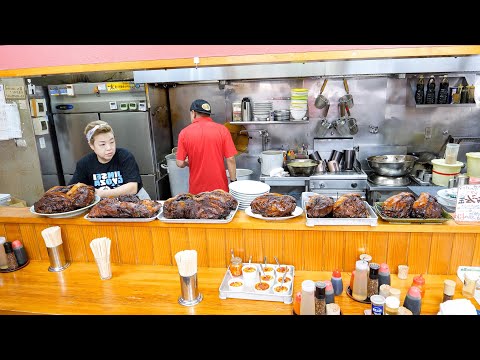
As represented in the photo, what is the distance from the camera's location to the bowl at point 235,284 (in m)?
1.89

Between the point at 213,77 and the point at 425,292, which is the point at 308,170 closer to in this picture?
the point at 213,77

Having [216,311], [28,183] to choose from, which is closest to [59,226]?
[216,311]

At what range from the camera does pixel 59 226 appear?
7.52ft

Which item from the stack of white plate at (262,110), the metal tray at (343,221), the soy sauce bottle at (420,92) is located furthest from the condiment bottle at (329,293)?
the soy sauce bottle at (420,92)

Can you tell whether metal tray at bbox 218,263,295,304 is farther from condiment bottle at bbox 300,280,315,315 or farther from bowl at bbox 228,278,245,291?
condiment bottle at bbox 300,280,315,315

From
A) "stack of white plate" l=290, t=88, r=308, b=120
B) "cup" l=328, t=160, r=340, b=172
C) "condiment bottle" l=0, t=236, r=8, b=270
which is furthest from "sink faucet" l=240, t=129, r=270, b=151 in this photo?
"condiment bottle" l=0, t=236, r=8, b=270

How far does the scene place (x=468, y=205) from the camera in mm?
1893

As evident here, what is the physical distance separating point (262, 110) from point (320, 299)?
12.6 ft

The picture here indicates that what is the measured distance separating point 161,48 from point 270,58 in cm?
69

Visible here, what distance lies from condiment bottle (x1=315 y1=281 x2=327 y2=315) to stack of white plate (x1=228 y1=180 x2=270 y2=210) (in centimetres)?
88

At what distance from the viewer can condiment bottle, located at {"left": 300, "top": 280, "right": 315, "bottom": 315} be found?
5.22ft

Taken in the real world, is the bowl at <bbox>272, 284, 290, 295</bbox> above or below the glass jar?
below

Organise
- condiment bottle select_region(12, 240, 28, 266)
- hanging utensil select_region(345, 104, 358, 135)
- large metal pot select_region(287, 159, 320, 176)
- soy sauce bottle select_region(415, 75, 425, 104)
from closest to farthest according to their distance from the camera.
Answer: condiment bottle select_region(12, 240, 28, 266) < large metal pot select_region(287, 159, 320, 176) < soy sauce bottle select_region(415, 75, 425, 104) < hanging utensil select_region(345, 104, 358, 135)

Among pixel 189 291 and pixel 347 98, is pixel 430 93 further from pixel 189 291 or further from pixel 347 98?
pixel 189 291
